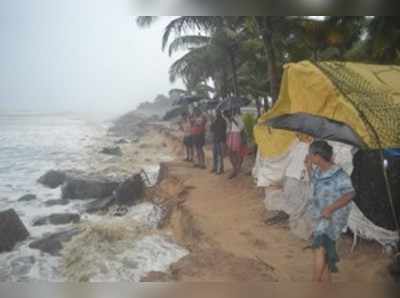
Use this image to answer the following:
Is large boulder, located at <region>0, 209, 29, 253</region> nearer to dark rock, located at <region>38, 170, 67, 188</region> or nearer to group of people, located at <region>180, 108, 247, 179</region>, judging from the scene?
dark rock, located at <region>38, 170, 67, 188</region>

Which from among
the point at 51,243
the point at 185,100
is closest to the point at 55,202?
the point at 51,243

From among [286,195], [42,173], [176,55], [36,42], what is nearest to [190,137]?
[176,55]

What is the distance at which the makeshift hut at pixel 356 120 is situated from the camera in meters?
1.95

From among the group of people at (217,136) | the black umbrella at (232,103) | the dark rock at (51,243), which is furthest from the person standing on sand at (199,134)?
the dark rock at (51,243)

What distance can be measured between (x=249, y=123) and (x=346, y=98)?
0.68m

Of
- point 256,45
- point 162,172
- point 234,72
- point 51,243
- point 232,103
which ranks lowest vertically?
point 51,243

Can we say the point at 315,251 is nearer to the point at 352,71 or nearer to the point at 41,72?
the point at 352,71

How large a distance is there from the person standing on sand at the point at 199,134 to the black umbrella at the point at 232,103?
0.50 feet

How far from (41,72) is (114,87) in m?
0.52

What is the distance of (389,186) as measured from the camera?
2139 millimetres

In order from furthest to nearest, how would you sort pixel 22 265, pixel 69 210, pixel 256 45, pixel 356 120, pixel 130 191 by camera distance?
1. pixel 256 45
2. pixel 130 191
3. pixel 69 210
4. pixel 22 265
5. pixel 356 120

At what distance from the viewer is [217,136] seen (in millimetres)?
2525

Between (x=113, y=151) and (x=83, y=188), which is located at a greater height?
(x=113, y=151)

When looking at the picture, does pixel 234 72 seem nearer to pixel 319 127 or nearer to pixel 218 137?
pixel 218 137
